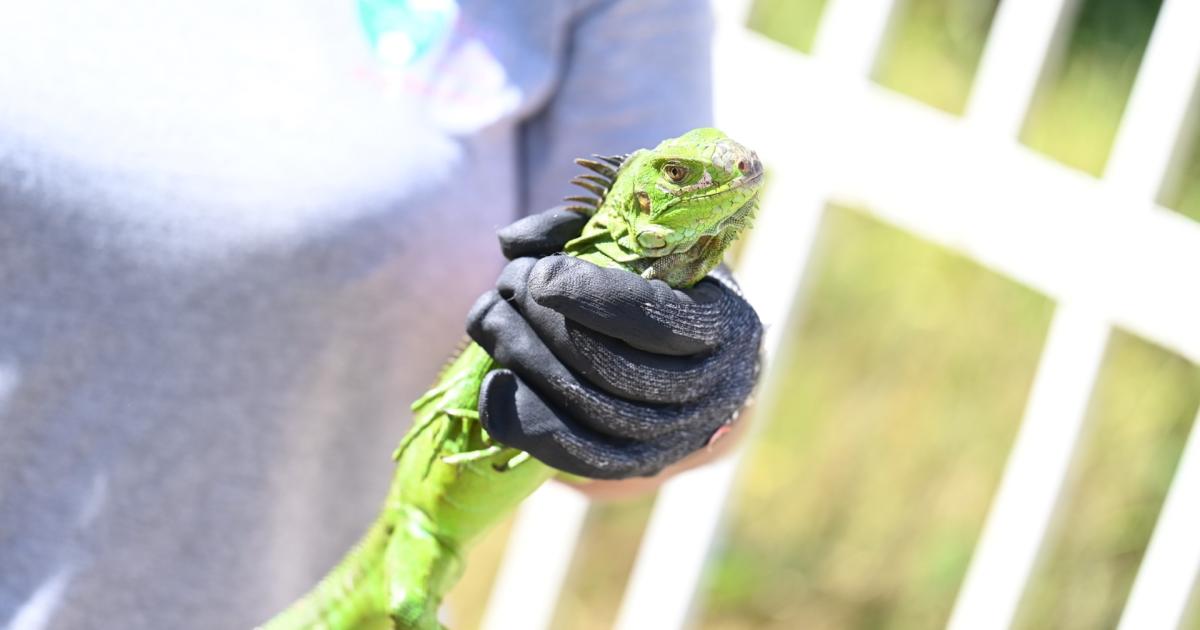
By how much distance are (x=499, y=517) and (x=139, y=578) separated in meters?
0.61

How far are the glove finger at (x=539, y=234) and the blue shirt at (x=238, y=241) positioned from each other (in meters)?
0.42

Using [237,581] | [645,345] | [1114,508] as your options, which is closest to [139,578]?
[237,581]

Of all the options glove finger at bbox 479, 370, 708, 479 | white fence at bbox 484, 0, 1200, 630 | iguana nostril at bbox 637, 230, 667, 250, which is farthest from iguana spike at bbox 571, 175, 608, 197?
white fence at bbox 484, 0, 1200, 630

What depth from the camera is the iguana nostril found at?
1.10 metres

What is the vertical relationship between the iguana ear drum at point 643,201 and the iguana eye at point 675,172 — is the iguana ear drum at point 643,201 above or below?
below

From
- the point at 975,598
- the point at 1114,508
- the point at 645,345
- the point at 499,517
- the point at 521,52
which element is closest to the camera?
the point at 645,345

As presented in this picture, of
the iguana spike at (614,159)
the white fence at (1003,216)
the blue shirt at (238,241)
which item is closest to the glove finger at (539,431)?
the iguana spike at (614,159)

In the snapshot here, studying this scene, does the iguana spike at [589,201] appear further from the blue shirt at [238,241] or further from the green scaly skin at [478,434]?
the blue shirt at [238,241]

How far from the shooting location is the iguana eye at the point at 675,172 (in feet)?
3.55

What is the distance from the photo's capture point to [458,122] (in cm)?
158

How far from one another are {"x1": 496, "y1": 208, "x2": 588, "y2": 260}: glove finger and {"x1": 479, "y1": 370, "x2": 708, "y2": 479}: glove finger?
131 millimetres

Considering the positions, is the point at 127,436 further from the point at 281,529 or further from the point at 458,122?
the point at 458,122

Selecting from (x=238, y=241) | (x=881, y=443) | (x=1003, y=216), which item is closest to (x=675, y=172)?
(x=238, y=241)

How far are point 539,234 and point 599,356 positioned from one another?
147mm
